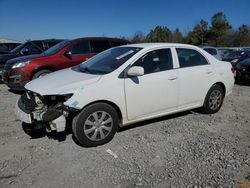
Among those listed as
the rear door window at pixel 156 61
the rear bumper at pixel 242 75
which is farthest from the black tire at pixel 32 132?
the rear bumper at pixel 242 75

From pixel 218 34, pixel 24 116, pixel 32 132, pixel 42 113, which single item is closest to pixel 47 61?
pixel 32 132

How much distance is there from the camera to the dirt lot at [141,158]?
117 inches

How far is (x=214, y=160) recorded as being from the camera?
343 cm

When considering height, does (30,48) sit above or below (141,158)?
above

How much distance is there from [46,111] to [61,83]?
49 centimetres

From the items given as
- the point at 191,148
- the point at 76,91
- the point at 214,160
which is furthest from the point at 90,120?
the point at 214,160

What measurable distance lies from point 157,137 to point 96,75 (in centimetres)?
151

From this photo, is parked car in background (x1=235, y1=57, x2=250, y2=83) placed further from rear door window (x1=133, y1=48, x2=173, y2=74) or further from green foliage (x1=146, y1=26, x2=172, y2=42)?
green foliage (x1=146, y1=26, x2=172, y2=42)

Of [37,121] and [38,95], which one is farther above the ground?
[38,95]

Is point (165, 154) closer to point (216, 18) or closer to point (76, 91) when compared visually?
point (76, 91)

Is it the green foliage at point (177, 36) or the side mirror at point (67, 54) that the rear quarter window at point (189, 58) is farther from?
the green foliage at point (177, 36)

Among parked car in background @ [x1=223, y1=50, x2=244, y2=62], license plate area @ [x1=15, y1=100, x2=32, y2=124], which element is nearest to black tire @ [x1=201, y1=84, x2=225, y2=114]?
license plate area @ [x1=15, y1=100, x2=32, y2=124]

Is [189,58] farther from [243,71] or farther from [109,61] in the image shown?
[243,71]

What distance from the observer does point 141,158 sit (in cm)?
350
